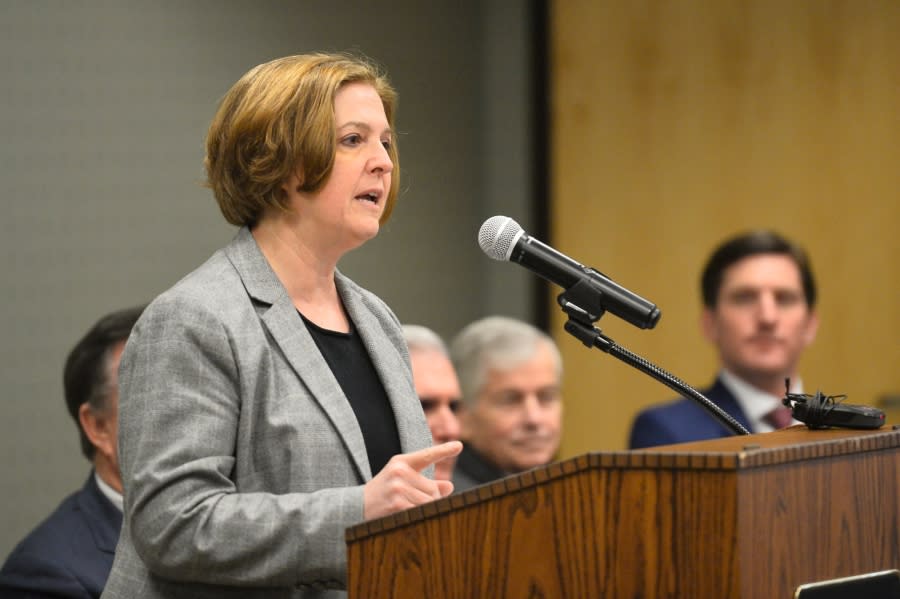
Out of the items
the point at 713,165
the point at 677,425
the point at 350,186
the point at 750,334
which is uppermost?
the point at 713,165

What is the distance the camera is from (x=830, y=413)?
154 cm

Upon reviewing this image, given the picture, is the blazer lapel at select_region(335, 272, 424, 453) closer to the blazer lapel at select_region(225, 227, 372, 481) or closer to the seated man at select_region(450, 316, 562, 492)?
the blazer lapel at select_region(225, 227, 372, 481)

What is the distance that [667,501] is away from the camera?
4.17ft

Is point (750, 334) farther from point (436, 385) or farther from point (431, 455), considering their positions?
point (431, 455)

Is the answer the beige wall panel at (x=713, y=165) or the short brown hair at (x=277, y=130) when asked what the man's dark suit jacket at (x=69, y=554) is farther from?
the beige wall panel at (x=713, y=165)

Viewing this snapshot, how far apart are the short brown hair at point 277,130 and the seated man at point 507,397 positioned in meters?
1.69

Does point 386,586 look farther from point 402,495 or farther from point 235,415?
point 235,415

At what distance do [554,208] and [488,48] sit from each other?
655 mm

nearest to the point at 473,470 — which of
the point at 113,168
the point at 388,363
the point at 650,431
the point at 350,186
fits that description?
the point at 650,431

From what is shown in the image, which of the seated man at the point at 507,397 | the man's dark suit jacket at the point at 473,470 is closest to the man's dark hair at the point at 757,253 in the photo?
the seated man at the point at 507,397

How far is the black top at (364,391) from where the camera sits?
1677mm

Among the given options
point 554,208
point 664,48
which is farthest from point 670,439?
point 664,48

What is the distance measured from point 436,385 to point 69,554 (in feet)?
3.42

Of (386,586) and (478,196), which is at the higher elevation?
(478,196)
